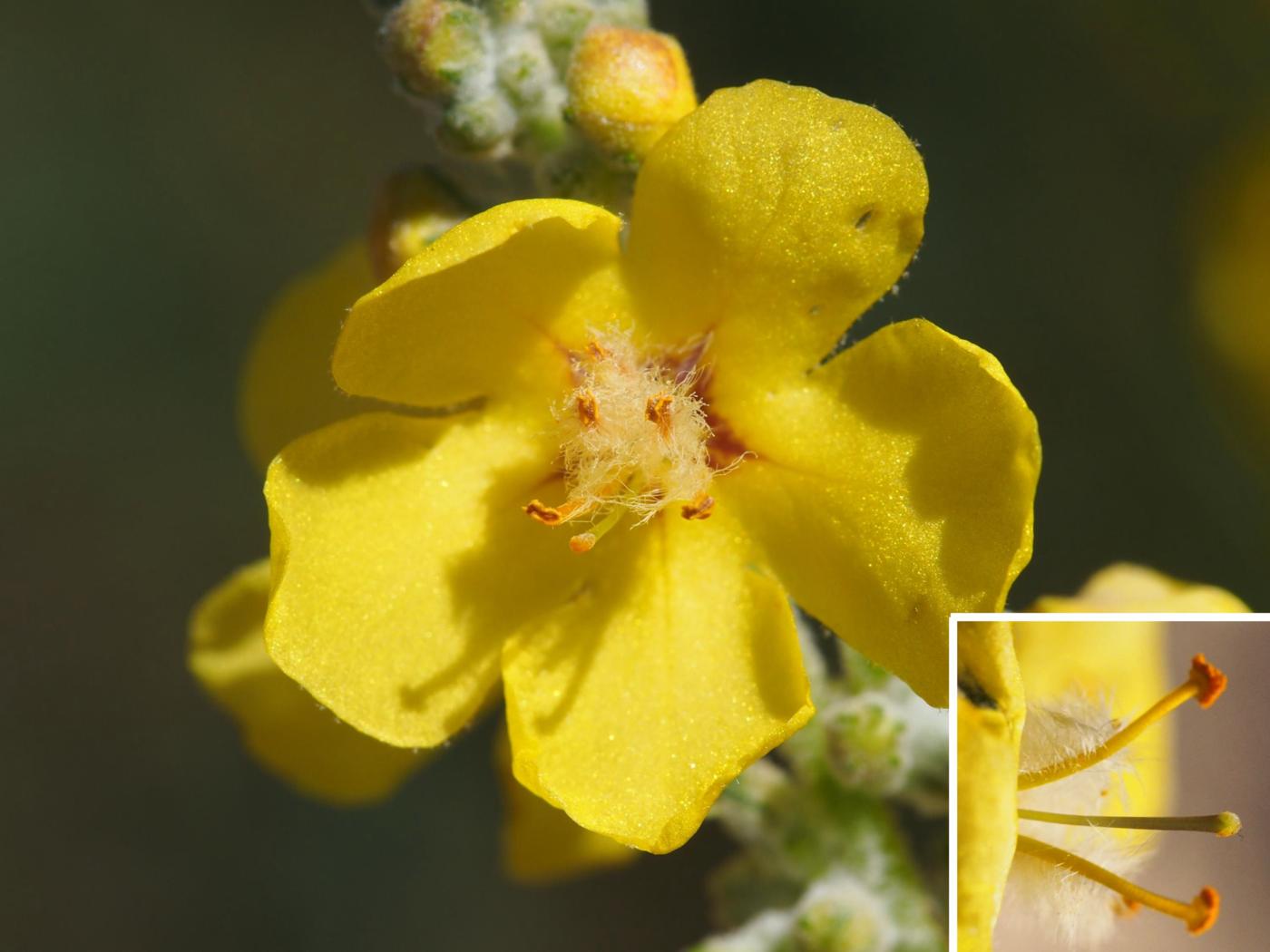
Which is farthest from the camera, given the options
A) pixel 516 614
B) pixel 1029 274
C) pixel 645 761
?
pixel 1029 274

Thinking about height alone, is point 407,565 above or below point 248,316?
above

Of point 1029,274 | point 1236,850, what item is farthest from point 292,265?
point 1236,850

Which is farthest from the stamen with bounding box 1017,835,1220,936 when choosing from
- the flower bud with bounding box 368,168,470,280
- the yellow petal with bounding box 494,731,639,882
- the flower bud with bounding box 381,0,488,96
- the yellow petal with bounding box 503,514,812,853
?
the flower bud with bounding box 381,0,488,96

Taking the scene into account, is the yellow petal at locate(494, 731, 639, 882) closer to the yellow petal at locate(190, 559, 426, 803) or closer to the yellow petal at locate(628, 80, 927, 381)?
the yellow petal at locate(190, 559, 426, 803)

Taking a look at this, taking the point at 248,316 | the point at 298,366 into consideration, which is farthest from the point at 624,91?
the point at 248,316

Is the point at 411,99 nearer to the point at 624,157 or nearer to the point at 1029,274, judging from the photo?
the point at 624,157

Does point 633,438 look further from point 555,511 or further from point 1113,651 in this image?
point 1113,651

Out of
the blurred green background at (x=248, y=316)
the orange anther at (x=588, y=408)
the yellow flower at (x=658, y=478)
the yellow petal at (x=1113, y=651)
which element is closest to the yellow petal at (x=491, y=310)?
the yellow flower at (x=658, y=478)
